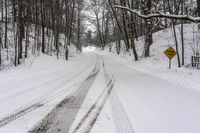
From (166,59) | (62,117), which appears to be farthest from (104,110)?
(166,59)

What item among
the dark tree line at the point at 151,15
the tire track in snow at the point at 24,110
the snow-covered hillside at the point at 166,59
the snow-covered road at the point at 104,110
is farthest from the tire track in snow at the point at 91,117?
the snow-covered hillside at the point at 166,59

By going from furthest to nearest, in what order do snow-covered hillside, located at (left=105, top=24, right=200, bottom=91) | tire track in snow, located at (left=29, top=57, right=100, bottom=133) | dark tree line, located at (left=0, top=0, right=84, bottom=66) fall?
dark tree line, located at (left=0, top=0, right=84, bottom=66) < snow-covered hillside, located at (left=105, top=24, right=200, bottom=91) < tire track in snow, located at (left=29, top=57, right=100, bottom=133)

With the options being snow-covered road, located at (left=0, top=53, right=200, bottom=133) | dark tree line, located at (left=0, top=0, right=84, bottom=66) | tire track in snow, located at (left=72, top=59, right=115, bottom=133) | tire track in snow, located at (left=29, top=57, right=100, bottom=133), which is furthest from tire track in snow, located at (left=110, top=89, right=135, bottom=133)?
dark tree line, located at (left=0, top=0, right=84, bottom=66)

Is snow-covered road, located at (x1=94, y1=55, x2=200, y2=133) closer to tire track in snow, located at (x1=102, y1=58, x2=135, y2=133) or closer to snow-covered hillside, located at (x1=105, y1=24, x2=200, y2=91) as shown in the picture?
tire track in snow, located at (x1=102, y1=58, x2=135, y2=133)

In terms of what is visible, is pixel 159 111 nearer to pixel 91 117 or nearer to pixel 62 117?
pixel 91 117

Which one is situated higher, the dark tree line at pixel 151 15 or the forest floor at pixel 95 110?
the dark tree line at pixel 151 15

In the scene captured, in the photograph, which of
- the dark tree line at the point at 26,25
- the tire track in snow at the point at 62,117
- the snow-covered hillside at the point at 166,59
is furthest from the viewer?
the dark tree line at the point at 26,25

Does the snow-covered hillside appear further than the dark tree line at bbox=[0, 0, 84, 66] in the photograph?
No

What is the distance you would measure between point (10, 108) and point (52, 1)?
21497 mm

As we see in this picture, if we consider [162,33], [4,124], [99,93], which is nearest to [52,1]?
[162,33]

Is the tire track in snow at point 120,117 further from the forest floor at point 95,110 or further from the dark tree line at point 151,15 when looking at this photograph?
the dark tree line at point 151,15

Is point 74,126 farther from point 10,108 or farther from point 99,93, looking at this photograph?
point 99,93

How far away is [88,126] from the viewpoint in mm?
4309

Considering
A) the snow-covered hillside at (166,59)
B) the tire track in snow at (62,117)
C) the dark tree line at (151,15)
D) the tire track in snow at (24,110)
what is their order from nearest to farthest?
the tire track in snow at (62,117) → the tire track in snow at (24,110) → the dark tree line at (151,15) → the snow-covered hillside at (166,59)
